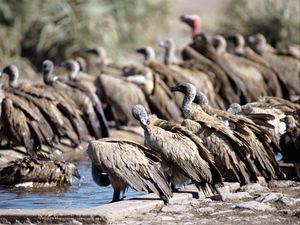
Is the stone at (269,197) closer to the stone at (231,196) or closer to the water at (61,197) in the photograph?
the stone at (231,196)

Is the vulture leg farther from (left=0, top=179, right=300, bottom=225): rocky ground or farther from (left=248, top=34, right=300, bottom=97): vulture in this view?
(left=248, top=34, right=300, bottom=97): vulture

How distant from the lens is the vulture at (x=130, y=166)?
30.6 feet

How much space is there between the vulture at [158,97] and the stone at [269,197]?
8471 millimetres

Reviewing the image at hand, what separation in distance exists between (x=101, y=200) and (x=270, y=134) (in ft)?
7.04

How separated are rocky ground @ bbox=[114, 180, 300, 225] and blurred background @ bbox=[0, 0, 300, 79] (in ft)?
48.2

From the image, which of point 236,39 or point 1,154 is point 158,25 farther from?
point 1,154

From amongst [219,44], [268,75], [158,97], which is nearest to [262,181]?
[158,97]

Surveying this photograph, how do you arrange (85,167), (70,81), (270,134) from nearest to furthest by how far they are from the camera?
(270,134) < (85,167) < (70,81)

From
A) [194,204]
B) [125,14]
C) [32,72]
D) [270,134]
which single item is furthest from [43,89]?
[125,14]

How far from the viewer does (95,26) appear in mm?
25266

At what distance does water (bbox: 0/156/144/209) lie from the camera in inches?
404

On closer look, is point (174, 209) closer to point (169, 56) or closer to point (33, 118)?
point (33, 118)

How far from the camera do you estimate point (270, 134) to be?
11156 millimetres

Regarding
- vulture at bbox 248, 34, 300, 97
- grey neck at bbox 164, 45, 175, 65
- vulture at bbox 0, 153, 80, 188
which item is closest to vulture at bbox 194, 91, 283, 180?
vulture at bbox 0, 153, 80, 188
